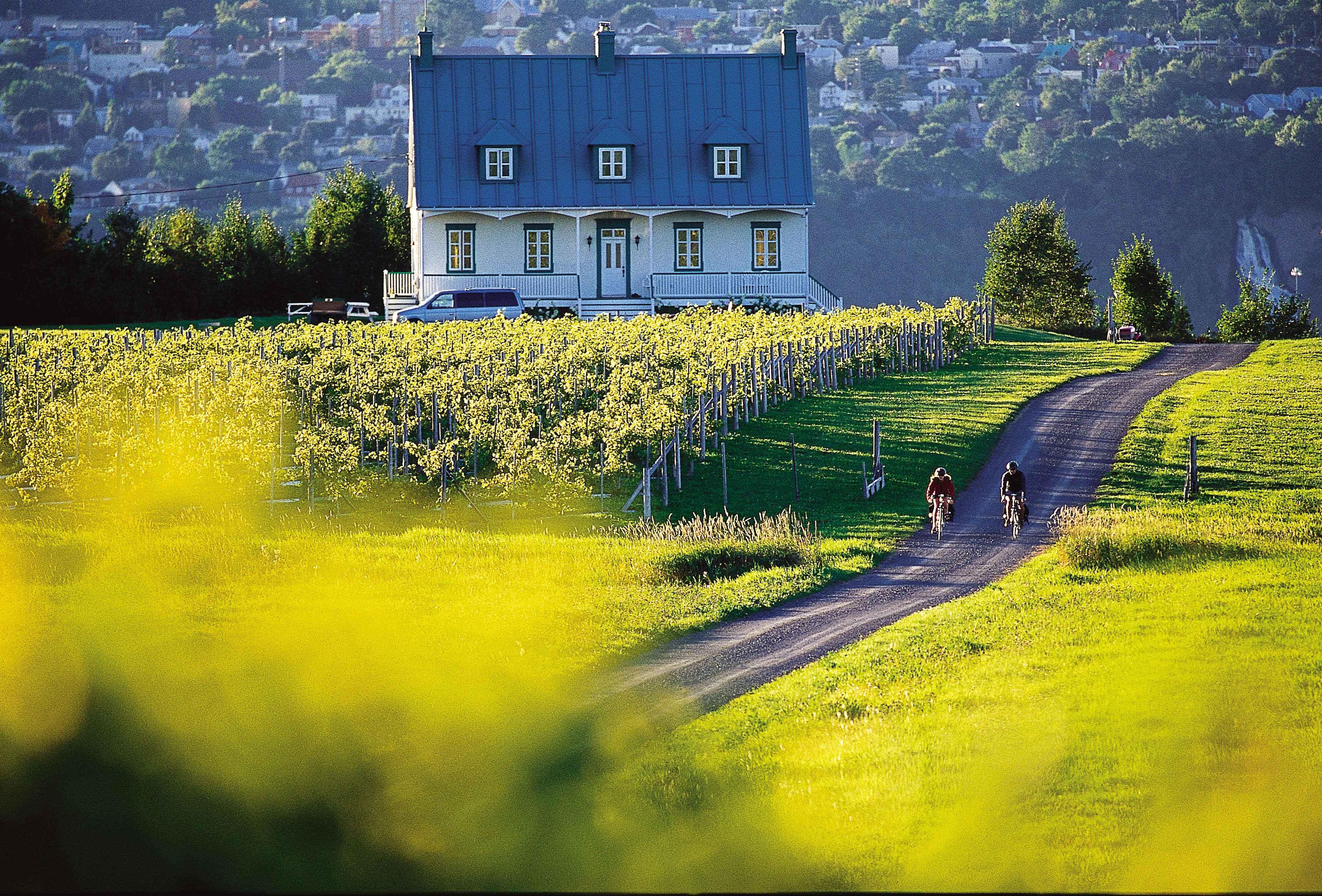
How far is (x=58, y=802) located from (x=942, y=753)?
7843 mm

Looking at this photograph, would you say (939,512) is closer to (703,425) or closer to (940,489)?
(940,489)

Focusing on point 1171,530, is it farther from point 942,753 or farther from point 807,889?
point 807,889

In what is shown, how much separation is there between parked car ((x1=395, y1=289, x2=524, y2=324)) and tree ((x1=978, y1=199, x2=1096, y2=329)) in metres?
23.5

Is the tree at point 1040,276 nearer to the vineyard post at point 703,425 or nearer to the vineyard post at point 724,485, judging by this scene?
the vineyard post at point 703,425

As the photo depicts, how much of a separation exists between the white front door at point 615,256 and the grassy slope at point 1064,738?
34.2m

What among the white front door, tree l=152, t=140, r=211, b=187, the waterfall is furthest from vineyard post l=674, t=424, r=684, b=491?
tree l=152, t=140, r=211, b=187

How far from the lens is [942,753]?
12570 millimetres

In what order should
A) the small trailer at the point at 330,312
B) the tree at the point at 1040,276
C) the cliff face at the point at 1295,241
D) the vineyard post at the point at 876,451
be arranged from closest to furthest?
the vineyard post at the point at 876,451
the small trailer at the point at 330,312
the tree at the point at 1040,276
the cliff face at the point at 1295,241

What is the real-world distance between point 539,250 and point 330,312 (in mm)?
8075

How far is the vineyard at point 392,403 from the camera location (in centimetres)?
2508

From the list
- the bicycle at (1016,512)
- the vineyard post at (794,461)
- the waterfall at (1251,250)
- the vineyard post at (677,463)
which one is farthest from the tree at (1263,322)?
the waterfall at (1251,250)

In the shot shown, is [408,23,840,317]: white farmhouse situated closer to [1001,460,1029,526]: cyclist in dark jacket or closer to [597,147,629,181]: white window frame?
[597,147,629,181]: white window frame

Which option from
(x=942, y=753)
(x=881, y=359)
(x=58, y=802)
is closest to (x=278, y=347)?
(x=881, y=359)

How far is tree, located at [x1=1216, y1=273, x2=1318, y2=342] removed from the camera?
194 feet
